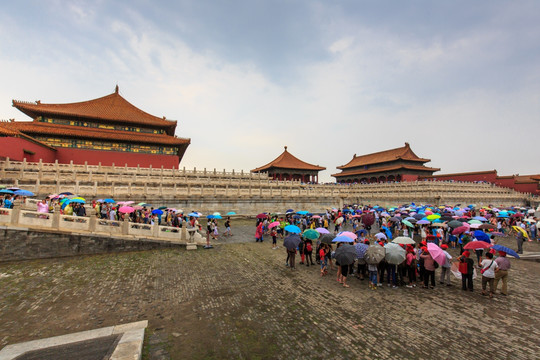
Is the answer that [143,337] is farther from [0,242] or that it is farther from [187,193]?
[187,193]

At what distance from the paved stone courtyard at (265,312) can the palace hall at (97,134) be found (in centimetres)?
2524

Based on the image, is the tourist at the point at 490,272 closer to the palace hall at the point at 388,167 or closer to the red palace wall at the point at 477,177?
the palace hall at the point at 388,167

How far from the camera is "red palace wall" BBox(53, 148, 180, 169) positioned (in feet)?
96.8

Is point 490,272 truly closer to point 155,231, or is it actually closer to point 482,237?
point 482,237

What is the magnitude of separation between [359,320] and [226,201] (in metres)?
19.1

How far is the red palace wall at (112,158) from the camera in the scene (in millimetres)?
29516

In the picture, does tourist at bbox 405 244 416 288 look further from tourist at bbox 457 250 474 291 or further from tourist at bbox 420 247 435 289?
tourist at bbox 457 250 474 291

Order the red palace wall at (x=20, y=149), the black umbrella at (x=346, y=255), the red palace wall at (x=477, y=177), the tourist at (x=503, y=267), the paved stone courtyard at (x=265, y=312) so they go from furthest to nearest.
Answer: the red palace wall at (x=477, y=177) < the red palace wall at (x=20, y=149) < the black umbrella at (x=346, y=255) < the tourist at (x=503, y=267) < the paved stone courtyard at (x=265, y=312)

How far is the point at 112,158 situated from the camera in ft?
103

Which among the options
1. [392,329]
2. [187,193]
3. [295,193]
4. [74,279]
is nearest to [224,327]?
[392,329]

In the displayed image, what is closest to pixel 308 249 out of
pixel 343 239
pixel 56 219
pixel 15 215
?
pixel 343 239

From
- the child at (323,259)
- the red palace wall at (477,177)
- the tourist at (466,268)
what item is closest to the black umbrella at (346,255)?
the child at (323,259)

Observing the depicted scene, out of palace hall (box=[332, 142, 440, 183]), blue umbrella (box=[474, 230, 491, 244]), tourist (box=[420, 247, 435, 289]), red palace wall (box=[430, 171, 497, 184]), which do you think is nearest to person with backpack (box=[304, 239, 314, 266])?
tourist (box=[420, 247, 435, 289])

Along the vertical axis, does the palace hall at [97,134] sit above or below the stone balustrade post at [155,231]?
above
